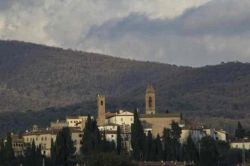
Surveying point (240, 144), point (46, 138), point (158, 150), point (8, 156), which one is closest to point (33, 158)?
point (8, 156)

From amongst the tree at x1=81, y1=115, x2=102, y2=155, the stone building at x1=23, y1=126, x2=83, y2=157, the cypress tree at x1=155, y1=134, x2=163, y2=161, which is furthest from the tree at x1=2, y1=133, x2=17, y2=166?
the cypress tree at x1=155, y1=134, x2=163, y2=161

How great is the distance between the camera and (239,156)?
122m

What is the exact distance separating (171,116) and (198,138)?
7075mm

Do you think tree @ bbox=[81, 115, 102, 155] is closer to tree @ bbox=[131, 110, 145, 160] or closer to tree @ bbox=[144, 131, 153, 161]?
tree @ bbox=[131, 110, 145, 160]

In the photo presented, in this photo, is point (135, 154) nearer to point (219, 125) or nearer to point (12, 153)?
point (12, 153)

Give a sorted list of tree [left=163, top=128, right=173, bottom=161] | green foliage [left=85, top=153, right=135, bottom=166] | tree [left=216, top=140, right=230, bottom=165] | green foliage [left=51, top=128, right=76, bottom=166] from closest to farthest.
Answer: green foliage [left=85, top=153, right=135, bottom=166] < green foliage [left=51, top=128, right=76, bottom=166] < tree [left=163, top=128, right=173, bottom=161] < tree [left=216, top=140, right=230, bottom=165]

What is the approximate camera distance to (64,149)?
370 ft

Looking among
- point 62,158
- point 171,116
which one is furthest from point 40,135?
point 62,158

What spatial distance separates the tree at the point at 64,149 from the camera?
11162cm

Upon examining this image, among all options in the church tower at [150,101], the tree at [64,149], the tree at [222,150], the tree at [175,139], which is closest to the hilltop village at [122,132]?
the church tower at [150,101]

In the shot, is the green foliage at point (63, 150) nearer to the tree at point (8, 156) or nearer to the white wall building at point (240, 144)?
the tree at point (8, 156)

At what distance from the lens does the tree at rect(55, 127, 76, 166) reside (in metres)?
112

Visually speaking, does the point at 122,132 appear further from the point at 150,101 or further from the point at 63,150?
the point at 150,101

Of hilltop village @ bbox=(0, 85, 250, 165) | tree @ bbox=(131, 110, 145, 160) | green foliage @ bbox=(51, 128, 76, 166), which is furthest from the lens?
hilltop village @ bbox=(0, 85, 250, 165)
